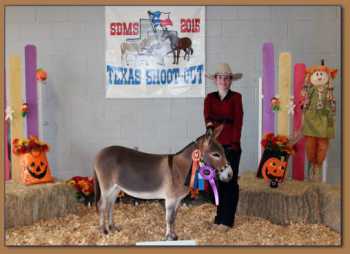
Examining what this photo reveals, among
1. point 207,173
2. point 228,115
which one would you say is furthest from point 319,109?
point 207,173

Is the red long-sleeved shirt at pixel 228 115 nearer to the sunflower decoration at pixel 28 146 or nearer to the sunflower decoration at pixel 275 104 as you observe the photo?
the sunflower decoration at pixel 275 104

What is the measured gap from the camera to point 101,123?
A: 3137 millimetres

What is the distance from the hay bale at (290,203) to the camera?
307cm

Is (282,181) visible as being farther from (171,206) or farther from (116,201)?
(116,201)

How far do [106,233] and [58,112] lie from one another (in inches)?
36.1

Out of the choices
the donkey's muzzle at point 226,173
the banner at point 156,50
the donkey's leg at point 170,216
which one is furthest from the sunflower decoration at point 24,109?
the donkey's muzzle at point 226,173

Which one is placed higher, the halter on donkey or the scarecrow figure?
the scarecrow figure

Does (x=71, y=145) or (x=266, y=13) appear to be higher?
(x=266, y=13)

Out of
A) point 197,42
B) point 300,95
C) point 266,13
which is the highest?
point 266,13

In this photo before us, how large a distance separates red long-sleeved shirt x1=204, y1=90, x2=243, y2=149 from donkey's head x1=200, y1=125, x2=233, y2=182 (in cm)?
13

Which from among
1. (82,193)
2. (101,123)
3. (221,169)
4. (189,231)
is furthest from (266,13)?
(82,193)

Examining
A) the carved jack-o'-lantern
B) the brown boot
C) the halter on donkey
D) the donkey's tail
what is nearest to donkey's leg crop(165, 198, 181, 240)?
the halter on donkey

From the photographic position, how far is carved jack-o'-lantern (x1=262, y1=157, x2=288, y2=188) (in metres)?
3.06

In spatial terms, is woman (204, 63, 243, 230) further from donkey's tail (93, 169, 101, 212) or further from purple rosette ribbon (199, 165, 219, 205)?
donkey's tail (93, 169, 101, 212)
